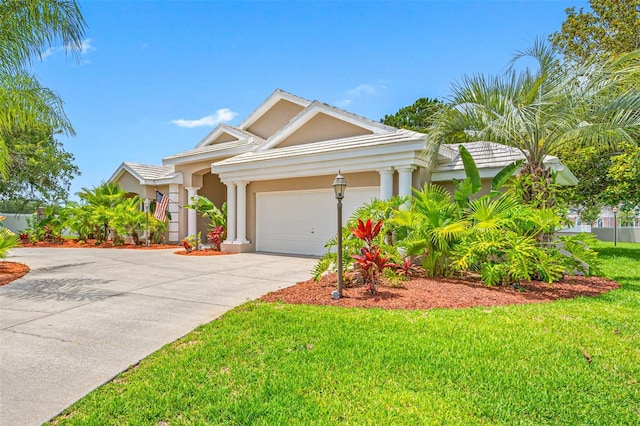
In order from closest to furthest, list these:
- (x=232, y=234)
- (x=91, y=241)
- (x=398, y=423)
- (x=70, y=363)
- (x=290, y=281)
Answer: (x=398, y=423) → (x=70, y=363) → (x=290, y=281) → (x=232, y=234) → (x=91, y=241)

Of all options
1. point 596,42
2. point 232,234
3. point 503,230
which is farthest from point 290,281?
point 596,42

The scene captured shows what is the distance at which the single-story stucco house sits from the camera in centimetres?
1080

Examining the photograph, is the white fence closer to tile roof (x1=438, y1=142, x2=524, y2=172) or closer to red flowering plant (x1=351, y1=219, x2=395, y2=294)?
tile roof (x1=438, y1=142, x2=524, y2=172)

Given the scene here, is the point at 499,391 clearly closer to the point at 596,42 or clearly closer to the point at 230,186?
the point at 230,186

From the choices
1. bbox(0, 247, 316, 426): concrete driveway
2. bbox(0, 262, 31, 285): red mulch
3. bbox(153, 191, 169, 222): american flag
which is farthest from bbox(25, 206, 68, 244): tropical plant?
bbox(0, 247, 316, 426): concrete driveway

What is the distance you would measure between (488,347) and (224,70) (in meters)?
12.7

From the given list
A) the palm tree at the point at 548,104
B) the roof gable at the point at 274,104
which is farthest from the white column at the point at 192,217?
the palm tree at the point at 548,104

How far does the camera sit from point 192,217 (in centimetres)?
1742

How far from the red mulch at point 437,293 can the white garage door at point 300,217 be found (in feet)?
16.7

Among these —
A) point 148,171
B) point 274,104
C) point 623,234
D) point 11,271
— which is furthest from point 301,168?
point 623,234

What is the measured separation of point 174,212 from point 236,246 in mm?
5979

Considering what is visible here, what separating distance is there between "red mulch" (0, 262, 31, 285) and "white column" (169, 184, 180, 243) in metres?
7.43

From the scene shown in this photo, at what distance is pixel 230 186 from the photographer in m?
14.7

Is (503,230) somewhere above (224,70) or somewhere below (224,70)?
below
